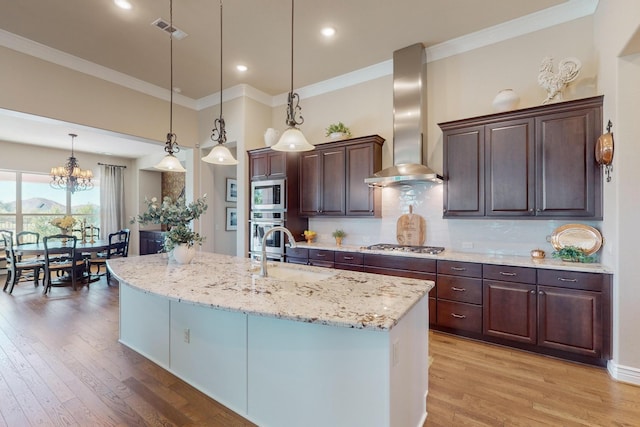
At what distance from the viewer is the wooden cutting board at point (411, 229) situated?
3.82 m

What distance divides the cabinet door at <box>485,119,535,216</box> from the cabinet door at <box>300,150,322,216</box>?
2.20m

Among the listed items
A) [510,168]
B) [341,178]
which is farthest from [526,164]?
[341,178]

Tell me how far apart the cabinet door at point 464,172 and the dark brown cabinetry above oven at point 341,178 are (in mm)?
939

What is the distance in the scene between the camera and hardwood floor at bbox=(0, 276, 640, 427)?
74.9 inches

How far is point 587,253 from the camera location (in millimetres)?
2736

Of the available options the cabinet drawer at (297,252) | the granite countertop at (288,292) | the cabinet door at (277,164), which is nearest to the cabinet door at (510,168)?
the granite countertop at (288,292)

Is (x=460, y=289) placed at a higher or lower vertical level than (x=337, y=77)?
lower

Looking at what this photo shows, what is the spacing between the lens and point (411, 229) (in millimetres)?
3869

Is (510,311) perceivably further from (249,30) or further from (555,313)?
(249,30)

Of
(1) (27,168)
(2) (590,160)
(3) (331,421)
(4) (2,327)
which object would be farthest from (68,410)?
(1) (27,168)

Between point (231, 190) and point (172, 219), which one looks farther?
point (231, 190)

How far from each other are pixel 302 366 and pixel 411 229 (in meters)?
2.72

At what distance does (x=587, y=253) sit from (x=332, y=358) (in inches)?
110

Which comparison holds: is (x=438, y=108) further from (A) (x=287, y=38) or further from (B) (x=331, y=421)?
(B) (x=331, y=421)
